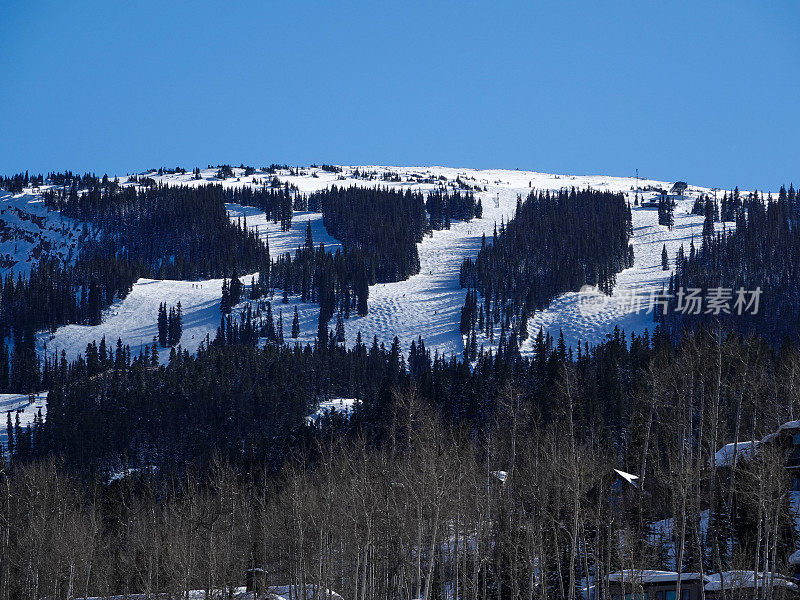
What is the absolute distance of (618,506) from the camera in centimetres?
6456

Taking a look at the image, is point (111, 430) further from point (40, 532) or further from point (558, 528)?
point (558, 528)

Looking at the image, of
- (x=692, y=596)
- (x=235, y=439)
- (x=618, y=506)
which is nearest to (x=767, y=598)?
(x=692, y=596)

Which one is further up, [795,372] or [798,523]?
[795,372]

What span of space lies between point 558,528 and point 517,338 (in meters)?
130

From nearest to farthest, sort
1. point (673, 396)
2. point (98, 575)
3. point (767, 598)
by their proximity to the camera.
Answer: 1. point (767, 598)
2. point (98, 575)
3. point (673, 396)

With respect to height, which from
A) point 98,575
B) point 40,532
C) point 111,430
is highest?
point 40,532

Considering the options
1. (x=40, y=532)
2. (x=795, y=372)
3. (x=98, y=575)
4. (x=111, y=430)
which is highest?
(x=795, y=372)

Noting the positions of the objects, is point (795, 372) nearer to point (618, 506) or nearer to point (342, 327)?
point (618, 506)

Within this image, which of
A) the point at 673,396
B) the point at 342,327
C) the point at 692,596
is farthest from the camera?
the point at 342,327

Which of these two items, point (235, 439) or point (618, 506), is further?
point (235, 439)

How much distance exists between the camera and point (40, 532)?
5875 centimetres

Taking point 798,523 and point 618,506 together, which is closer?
point 798,523

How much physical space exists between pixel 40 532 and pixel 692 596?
3714 centimetres

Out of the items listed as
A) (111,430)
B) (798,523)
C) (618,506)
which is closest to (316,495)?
(618,506)
